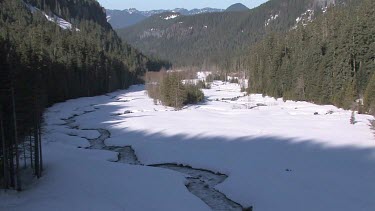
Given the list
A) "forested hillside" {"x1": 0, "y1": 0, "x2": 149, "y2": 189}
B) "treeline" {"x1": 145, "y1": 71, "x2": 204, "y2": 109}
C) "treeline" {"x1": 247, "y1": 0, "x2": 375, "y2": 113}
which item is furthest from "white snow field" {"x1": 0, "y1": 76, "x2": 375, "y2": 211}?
"treeline" {"x1": 145, "y1": 71, "x2": 204, "y2": 109}

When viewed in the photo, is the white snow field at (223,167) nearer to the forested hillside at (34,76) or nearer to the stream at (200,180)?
the stream at (200,180)

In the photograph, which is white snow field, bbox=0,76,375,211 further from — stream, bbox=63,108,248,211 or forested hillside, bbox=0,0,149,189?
forested hillside, bbox=0,0,149,189

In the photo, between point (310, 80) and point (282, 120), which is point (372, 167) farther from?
point (310, 80)

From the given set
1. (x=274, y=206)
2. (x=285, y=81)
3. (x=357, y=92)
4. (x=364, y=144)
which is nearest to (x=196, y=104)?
(x=285, y=81)

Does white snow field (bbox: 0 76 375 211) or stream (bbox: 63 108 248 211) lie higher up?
white snow field (bbox: 0 76 375 211)

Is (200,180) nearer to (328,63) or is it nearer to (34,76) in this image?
(34,76)

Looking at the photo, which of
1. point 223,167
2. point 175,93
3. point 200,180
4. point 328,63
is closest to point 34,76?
point 200,180
